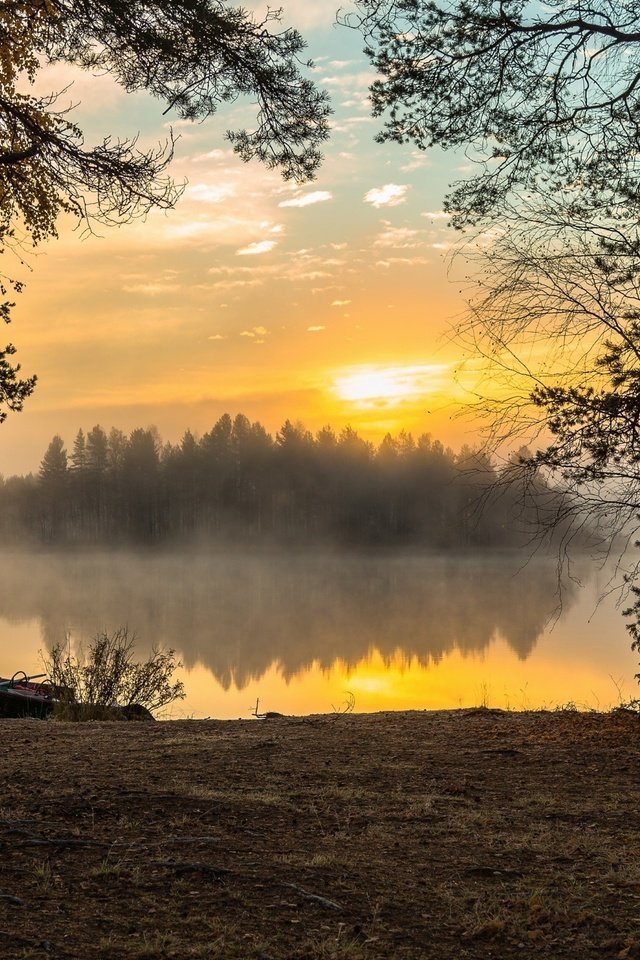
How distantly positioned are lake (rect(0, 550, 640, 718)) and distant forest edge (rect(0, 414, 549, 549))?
29.3 m

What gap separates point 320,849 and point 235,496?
310 ft

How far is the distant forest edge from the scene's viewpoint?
96500 millimetres

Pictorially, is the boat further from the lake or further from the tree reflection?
the tree reflection

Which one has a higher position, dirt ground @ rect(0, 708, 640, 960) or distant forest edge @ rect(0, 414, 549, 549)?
distant forest edge @ rect(0, 414, 549, 549)

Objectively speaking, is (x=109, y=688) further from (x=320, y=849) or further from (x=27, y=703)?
(x=320, y=849)

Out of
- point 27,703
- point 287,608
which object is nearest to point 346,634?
point 287,608

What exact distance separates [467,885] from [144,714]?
943cm

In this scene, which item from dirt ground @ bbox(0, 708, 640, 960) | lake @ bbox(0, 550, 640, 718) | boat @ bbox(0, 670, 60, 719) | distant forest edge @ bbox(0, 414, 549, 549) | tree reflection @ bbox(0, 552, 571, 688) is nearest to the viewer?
dirt ground @ bbox(0, 708, 640, 960)

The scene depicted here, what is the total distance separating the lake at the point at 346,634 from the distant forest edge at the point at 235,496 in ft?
96.0

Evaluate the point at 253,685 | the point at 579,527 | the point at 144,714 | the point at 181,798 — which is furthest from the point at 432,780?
the point at 253,685

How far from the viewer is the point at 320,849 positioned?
453 cm

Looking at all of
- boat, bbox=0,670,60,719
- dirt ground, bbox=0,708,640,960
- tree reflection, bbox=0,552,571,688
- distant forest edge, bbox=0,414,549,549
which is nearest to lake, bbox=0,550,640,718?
tree reflection, bbox=0,552,571,688

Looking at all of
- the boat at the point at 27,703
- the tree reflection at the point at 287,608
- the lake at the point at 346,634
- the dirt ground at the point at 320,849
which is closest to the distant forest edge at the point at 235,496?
the tree reflection at the point at 287,608

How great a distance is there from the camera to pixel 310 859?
4.33m
